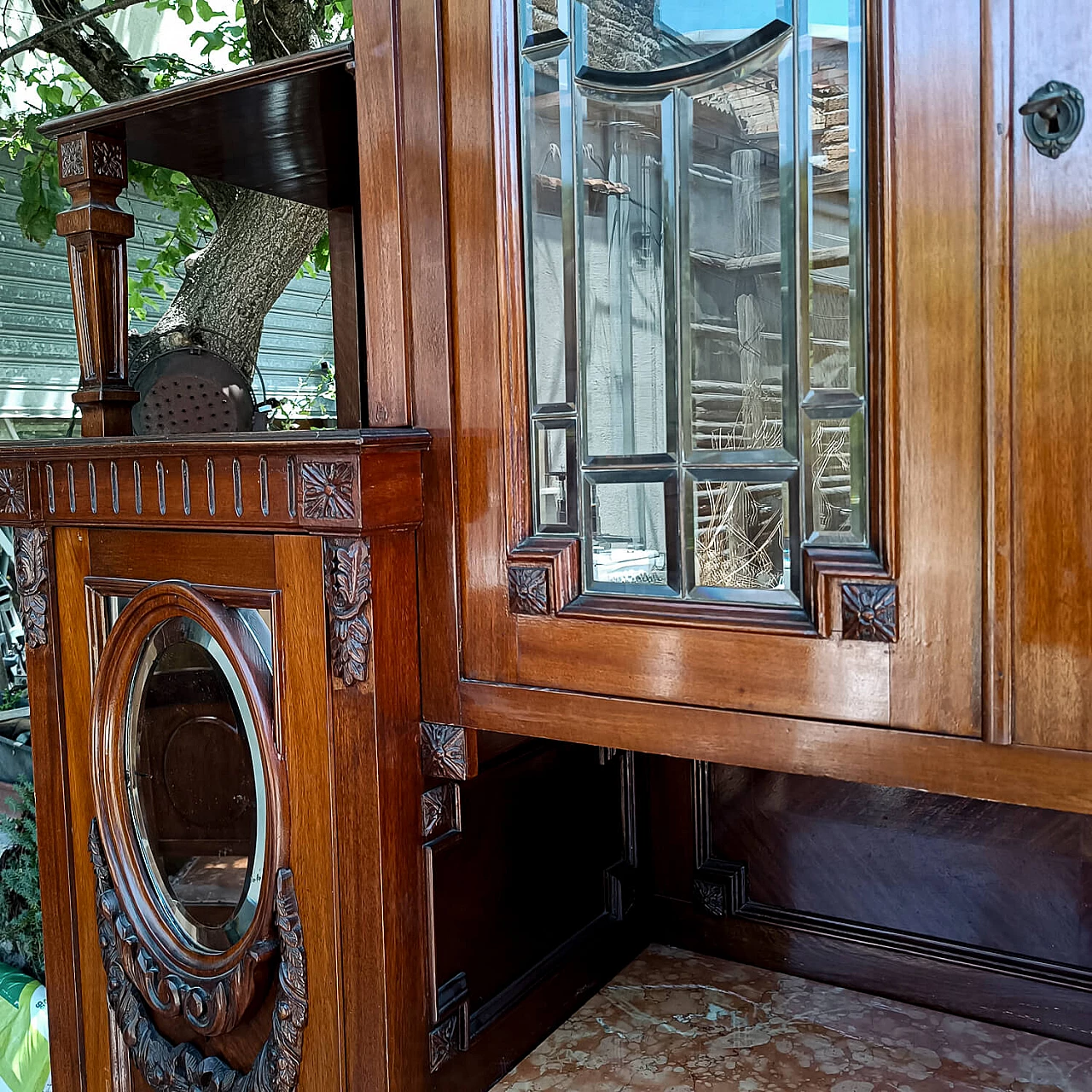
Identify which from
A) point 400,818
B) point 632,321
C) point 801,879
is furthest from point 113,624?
point 801,879

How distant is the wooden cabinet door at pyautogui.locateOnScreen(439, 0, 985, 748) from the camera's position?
2.44 feet

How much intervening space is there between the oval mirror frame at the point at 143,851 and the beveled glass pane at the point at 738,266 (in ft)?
1.69

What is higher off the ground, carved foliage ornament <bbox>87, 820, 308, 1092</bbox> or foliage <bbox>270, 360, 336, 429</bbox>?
foliage <bbox>270, 360, 336, 429</bbox>

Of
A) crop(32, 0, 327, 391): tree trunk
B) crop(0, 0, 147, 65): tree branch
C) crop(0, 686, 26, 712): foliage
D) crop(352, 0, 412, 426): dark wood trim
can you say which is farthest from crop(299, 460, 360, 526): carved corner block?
crop(0, 686, 26, 712): foliage

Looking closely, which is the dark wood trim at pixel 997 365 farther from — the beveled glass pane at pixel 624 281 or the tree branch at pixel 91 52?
the tree branch at pixel 91 52

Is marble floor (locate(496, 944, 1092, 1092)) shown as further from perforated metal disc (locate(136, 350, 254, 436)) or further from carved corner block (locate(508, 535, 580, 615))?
perforated metal disc (locate(136, 350, 254, 436))

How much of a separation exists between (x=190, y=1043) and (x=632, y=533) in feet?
2.57

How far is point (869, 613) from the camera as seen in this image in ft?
2.58

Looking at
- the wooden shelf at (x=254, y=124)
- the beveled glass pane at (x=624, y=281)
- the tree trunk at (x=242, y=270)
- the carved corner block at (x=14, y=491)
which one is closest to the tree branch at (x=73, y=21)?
the tree trunk at (x=242, y=270)

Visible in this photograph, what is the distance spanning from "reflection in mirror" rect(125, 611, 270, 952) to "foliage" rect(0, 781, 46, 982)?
964 millimetres

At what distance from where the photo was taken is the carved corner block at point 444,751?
1.03 metres

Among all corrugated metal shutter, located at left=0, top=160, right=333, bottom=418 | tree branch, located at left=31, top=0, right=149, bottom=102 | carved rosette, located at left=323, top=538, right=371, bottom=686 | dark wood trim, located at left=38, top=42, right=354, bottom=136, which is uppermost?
tree branch, located at left=31, top=0, right=149, bottom=102

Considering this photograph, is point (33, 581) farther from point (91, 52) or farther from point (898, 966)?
point (91, 52)

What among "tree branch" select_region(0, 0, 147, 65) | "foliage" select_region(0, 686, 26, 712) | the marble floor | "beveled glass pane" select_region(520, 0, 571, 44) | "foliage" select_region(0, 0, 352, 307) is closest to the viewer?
"beveled glass pane" select_region(520, 0, 571, 44)
